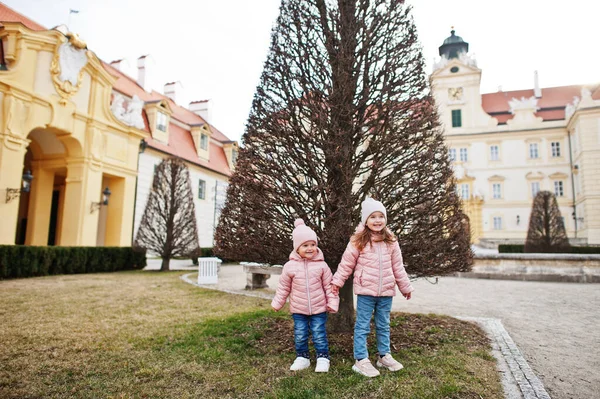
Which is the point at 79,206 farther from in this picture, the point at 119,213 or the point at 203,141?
the point at 203,141

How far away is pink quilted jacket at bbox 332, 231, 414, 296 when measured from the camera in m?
3.70

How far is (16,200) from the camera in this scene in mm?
13266

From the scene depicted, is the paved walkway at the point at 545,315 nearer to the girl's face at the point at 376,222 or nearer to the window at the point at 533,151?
the girl's face at the point at 376,222

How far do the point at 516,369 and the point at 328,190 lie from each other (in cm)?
259

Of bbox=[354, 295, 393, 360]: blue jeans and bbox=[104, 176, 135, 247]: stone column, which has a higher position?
bbox=[104, 176, 135, 247]: stone column

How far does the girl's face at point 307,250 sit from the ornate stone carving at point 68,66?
50.5ft

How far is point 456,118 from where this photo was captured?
3822 centimetres

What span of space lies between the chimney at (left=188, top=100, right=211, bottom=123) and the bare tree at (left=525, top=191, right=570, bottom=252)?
2479cm

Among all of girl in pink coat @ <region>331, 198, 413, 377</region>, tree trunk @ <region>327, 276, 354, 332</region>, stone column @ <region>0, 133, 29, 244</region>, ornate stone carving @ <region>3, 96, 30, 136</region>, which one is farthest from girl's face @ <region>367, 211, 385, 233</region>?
ornate stone carving @ <region>3, 96, 30, 136</region>

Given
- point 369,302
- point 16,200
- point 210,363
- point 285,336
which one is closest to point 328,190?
point 369,302

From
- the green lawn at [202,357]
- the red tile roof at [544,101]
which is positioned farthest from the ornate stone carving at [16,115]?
the red tile roof at [544,101]

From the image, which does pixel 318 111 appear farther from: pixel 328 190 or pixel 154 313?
pixel 154 313

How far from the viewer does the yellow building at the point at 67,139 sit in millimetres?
13367

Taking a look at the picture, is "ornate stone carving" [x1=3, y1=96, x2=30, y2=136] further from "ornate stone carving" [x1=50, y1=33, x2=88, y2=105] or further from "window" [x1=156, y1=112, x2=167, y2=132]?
"window" [x1=156, y1=112, x2=167, y2=132]
